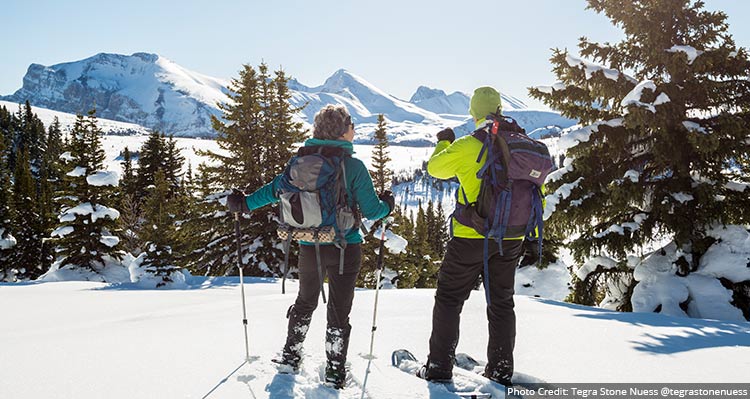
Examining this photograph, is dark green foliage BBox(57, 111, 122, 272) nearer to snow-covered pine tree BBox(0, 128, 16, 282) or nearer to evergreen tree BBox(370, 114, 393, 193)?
snow-covered pine tree BBox(0, 128, 16, 282)

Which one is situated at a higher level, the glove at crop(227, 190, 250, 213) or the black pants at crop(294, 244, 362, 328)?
the glove at crop(227, 190, 250, 213)

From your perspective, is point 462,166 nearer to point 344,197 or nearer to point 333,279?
point 344,197

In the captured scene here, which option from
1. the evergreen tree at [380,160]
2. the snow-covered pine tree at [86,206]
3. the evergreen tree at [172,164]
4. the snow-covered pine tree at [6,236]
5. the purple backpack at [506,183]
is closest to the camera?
the purple backpack at [506,183]

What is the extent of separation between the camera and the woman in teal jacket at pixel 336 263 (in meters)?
3.38

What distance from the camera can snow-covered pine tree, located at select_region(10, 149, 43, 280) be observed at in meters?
29.7

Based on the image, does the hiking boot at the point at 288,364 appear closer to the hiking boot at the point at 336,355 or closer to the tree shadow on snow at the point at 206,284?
the hiking boot at the point at 336,355

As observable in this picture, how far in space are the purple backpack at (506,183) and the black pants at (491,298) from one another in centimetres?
13

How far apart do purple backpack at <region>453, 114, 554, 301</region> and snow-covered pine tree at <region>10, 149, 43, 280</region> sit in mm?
36417

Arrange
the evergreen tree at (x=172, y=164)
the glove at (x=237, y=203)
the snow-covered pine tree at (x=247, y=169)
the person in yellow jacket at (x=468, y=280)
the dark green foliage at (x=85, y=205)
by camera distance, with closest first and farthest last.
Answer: the person in yellow jacket at (x=468, y=280), the glove at (x=237, y=203), the snow-covered pine tree at (x=247, y=169), the dark green foliage at (x=85, y=205), the evergreen tree at (x=172, y=164)

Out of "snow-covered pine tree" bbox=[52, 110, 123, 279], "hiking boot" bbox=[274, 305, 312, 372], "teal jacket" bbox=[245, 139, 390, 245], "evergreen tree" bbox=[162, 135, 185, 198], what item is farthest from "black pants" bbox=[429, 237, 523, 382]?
"evergreen tree" bbox=[162, 135, 185, 198]

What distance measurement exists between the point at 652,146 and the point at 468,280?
635 cm

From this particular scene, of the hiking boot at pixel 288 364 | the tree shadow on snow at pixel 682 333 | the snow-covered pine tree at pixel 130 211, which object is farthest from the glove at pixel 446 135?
the snow-covered pine tree at pixel 130 211

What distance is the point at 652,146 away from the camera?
7.73 meters

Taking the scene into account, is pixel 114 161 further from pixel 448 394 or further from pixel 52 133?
pixel 448 394
